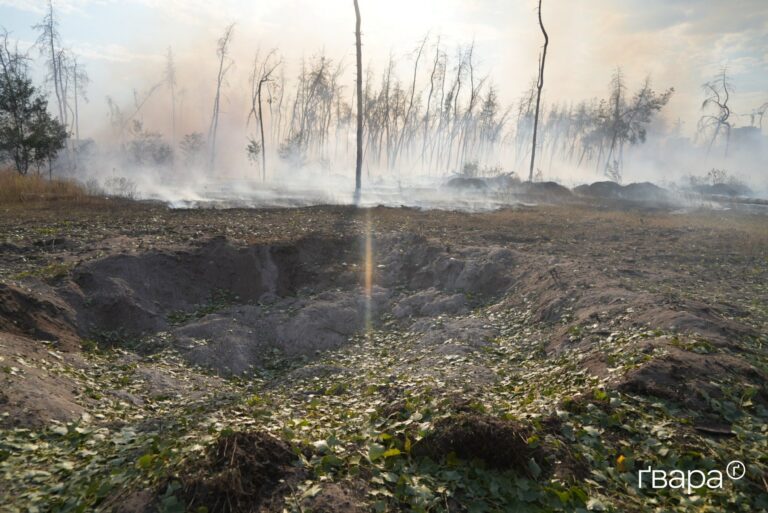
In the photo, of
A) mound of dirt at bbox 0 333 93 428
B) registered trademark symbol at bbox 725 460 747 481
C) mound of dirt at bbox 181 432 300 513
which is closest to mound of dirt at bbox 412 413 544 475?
mound of dirt at bbox 181 432 300 513

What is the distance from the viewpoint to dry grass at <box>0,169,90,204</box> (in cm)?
1680

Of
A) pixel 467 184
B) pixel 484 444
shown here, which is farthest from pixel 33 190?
pixel 467 184

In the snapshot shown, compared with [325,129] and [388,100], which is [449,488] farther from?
[325,129]

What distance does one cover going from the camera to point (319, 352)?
8.23m

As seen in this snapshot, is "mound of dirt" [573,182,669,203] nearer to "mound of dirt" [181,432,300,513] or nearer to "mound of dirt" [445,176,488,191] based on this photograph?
"mound of dirt" [445,176,488,191]

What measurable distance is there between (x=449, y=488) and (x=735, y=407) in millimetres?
3069

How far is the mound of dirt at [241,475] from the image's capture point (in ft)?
10.4

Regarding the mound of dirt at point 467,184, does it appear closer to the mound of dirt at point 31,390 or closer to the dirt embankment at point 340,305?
the dirt embankment at point 340,305

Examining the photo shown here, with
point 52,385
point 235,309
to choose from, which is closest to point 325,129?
point 235,309

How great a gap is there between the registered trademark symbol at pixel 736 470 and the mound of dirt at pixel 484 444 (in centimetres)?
145

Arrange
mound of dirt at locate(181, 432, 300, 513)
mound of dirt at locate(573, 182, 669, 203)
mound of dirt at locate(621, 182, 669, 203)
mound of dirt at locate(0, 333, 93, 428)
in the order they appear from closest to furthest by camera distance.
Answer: mound of dirt at locate(181, 432, 300, 513) < mound of dirt at locate(0, 333, 93, 428) < mound of dirt at locate(621, 182, 669, 203) < mound of dirt at locate(573, 182, 669, 203)

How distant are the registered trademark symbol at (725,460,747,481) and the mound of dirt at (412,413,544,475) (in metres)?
1.45

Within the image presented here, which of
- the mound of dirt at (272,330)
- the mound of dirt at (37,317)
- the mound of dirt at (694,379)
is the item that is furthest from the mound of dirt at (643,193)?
the mound of dirt at (37,317)

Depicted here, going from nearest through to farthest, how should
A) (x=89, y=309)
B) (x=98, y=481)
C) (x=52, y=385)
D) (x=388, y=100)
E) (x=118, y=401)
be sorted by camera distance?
(x=98, y=481), (x=52, y=385), (x=118, y=401), (x=89, y=309), (x=388, y=100)
